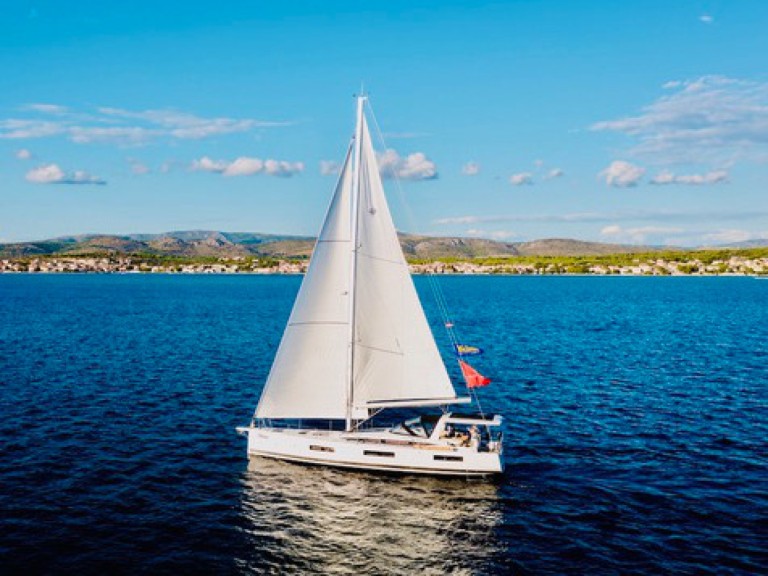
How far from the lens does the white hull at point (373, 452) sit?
1409 inches

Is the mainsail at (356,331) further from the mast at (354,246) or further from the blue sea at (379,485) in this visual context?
the blue sea at (379,485)

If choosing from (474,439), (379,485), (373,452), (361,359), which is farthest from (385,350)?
(379,485)

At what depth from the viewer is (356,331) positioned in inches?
1491

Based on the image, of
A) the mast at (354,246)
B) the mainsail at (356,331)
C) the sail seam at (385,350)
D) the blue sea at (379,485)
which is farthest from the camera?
the sail seam at (385,350)

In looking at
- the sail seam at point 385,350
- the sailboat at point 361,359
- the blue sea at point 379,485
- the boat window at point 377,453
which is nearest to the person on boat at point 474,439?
the sailboat at point 361,359

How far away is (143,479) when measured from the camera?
34969 mm

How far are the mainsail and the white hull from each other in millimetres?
1506

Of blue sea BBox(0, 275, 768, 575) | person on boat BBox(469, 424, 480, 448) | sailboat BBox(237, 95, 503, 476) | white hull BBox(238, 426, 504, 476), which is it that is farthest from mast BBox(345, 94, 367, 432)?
person on boat BBox(469, 424, 480, 448)

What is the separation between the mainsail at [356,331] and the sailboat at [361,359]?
0.06 meters

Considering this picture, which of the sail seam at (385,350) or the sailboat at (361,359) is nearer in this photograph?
the sailboat at (361,359)

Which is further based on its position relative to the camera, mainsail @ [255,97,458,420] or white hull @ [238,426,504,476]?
mainsail @ [255,97,458,420]

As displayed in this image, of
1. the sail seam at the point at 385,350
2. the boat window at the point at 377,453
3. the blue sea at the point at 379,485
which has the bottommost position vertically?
the blue sea at the point at 379,485

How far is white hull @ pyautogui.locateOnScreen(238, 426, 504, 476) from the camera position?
35784 millimetres

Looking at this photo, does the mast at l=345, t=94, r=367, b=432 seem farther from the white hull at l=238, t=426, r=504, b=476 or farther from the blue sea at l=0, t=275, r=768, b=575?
the blue sea at l=0, t=275, r=768, b=575
